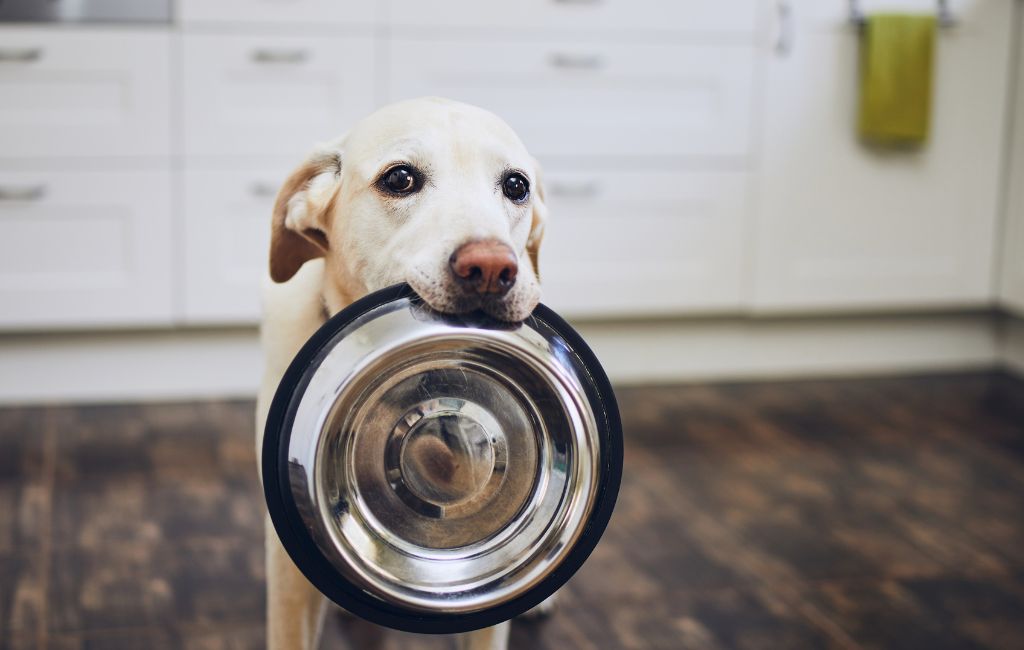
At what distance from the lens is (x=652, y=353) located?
2922mm

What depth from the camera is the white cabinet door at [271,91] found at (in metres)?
2.52

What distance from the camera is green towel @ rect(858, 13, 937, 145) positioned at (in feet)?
8.99

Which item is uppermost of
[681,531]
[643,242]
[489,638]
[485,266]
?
[485,266]

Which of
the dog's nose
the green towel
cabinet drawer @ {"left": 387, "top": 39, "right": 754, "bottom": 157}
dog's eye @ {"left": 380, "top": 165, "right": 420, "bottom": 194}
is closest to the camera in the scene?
the dog's nose

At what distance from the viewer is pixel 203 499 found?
2.04 m

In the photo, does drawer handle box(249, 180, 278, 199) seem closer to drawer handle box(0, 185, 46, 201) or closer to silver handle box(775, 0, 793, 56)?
drawer handle box(0, 185, 46, 201)

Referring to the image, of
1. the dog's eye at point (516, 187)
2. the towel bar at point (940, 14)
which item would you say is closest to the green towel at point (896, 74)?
the towel bar at point (940, 14)

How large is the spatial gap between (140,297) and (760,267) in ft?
4.84

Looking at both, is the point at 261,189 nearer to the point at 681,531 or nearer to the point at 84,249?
the point at 84,249

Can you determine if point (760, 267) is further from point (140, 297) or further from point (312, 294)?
point (312, 294)

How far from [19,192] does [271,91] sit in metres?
0.58

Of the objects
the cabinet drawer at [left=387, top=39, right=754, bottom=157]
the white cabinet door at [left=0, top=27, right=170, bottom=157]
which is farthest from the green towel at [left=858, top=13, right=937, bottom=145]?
the white cabinet door at [left=0, top=27, right=170, bottom=157]

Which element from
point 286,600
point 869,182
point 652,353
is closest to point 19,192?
point 652,353

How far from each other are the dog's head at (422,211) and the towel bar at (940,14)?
182cm
